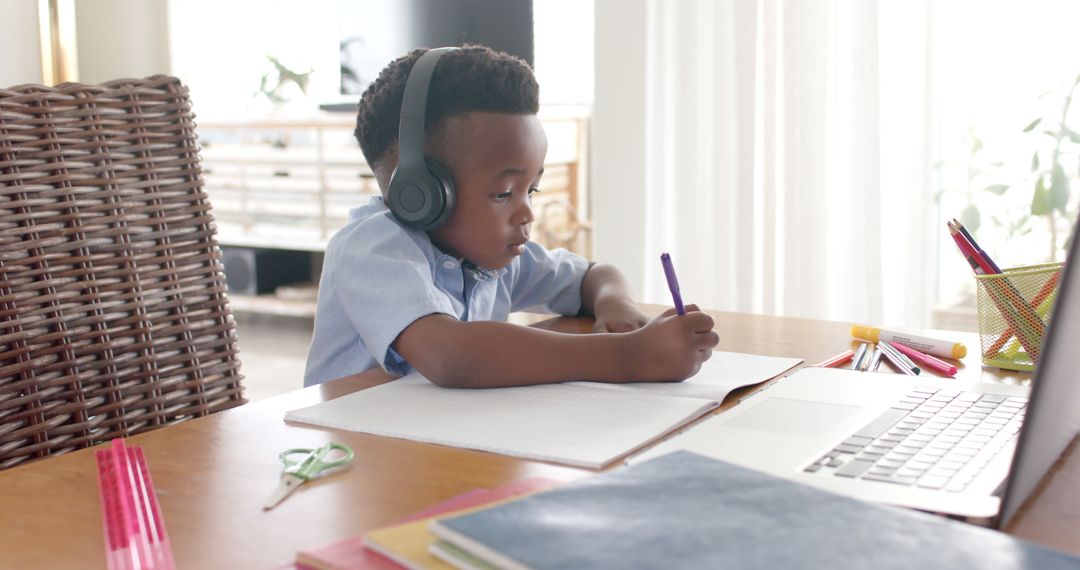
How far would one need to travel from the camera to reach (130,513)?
58 centimetres

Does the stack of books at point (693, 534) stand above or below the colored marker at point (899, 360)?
above

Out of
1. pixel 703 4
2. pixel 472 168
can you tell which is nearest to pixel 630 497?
pixel 472 168

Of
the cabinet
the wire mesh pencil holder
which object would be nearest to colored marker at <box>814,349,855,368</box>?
the wire mesh pencil holder

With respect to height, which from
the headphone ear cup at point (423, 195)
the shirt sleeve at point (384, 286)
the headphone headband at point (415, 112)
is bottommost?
the shirt sleeve at point (384, 286)

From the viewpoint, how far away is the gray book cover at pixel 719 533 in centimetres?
43

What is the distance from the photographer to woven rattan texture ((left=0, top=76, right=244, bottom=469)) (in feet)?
3.01

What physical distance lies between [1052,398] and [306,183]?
3.35 meters

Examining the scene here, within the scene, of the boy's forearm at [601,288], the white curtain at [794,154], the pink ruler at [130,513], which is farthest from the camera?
the white curtain at [794,154]

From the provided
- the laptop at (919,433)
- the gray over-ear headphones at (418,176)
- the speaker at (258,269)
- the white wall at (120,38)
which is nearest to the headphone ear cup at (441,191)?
the gray over-ear headphones at (418,176)

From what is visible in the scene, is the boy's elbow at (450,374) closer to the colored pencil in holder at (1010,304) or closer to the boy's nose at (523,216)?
the boy's nose at (523,216)

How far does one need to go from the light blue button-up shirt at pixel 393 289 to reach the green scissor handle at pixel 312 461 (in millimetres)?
253

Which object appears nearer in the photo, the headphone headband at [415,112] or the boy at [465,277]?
the boy at [465,277]

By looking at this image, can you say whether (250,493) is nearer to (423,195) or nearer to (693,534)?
(693,534)

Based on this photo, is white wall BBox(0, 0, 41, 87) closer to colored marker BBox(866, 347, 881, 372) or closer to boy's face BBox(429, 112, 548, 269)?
boy's face BBox(429, 112, 548, 269)
